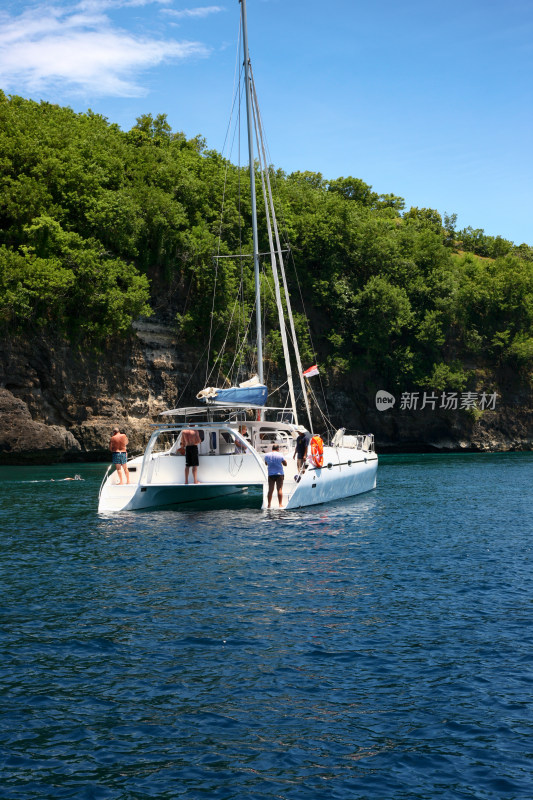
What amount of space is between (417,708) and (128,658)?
371 centimetres

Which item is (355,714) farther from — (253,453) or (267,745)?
(253,453)

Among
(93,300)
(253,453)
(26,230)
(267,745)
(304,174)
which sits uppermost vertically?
(304,174)

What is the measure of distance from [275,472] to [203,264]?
111 feet

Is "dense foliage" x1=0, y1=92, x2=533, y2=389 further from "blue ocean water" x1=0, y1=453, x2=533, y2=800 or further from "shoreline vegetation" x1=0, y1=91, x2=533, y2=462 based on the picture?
"blue ocean water" x1=0, y1=453, x2=533, y2=800

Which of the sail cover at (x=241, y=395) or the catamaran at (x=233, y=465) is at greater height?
the sail cover at (x=241, y=395)

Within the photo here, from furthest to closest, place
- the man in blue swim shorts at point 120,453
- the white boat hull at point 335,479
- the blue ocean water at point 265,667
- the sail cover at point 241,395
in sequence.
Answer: the sail cover at point 241,395 < the man in blue swim shorts at point 120,453 < the white boat hull at point 335,479 < the blue ocean water at point 265,667

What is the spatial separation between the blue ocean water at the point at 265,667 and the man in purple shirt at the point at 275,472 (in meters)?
3.64

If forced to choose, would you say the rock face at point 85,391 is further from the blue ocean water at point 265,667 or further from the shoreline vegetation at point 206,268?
the blue ocean water at point 265,667

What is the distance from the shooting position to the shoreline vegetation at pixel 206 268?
47.7 meters

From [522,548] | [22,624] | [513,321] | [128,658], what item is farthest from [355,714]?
[513,321]

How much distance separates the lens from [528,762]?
7.19m

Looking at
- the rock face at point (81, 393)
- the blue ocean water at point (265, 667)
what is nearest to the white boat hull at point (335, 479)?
the blue ocean water at point (265, 667)

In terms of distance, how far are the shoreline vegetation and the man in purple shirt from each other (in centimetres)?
2028

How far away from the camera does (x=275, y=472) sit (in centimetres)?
2292
